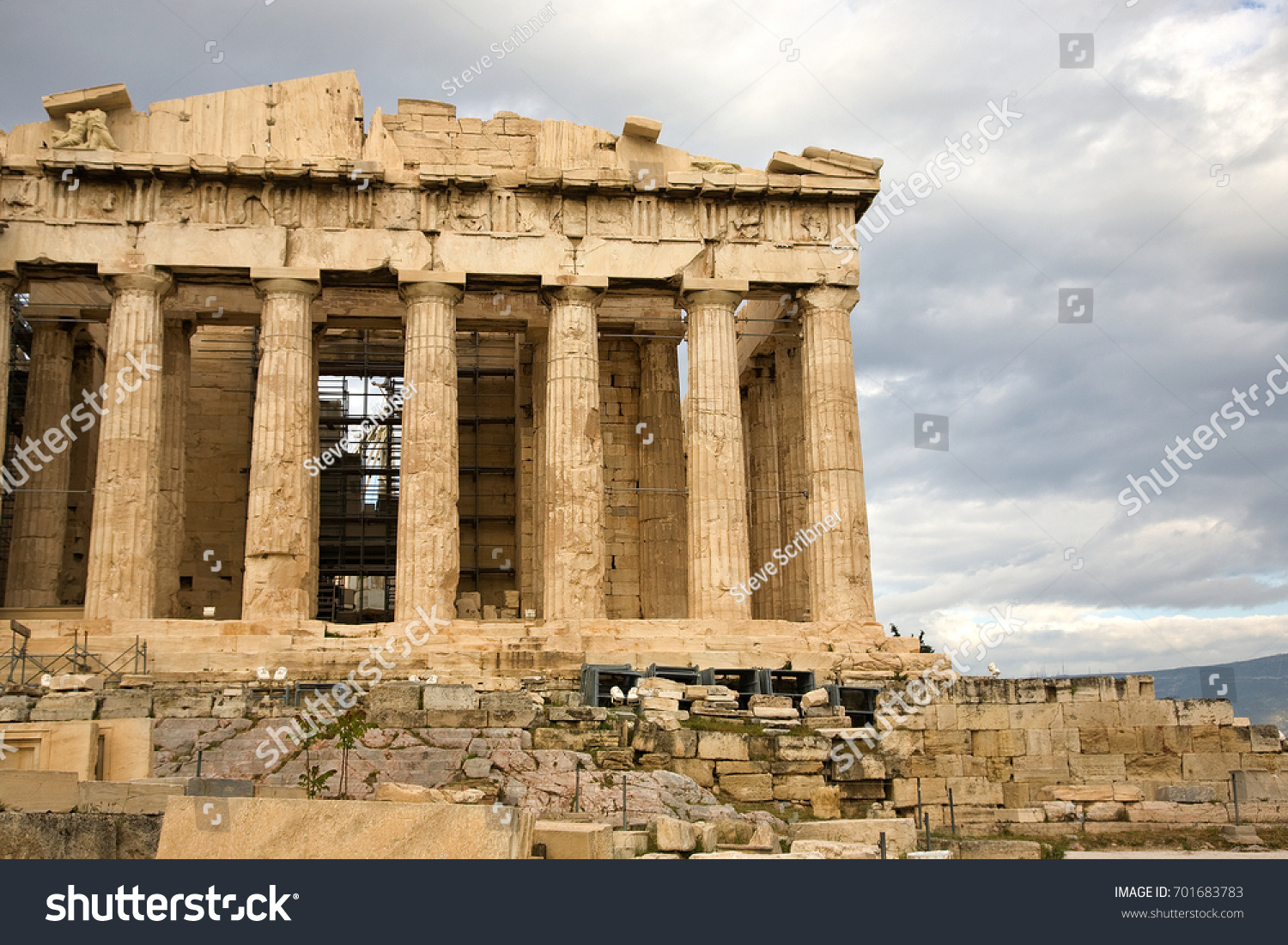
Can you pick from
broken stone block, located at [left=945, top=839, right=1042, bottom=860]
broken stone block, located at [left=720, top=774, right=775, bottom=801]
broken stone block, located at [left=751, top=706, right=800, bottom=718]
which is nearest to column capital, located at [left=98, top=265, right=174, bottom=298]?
broken stone block, located at [left=751, top=706, right=800, bottom=718]

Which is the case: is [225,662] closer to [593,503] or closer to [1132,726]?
[593,503]

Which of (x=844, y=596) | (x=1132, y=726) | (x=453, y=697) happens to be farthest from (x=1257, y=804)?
(x=453, y=697)

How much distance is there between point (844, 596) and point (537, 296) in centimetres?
1019

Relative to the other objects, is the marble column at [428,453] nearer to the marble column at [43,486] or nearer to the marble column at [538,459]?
the marble column at [538,459]

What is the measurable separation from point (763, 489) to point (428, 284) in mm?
10637

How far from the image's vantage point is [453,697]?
1936cm

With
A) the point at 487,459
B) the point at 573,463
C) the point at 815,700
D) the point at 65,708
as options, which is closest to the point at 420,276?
the point at 573,463

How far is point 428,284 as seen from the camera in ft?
93.2

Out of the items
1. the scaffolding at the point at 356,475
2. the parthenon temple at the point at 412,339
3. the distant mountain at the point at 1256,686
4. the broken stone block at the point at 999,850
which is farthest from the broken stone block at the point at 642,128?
the distant mountain at the point at 1256,686

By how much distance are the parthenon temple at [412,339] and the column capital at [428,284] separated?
6 cm

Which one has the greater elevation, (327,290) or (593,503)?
(327,290)

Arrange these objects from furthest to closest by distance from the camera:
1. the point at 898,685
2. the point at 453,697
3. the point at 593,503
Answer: the point at 593,503
the point at 898,685
the point at 453,697

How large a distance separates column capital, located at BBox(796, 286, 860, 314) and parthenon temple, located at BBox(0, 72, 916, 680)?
72 millimetres

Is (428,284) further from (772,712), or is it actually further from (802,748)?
(802,748)
